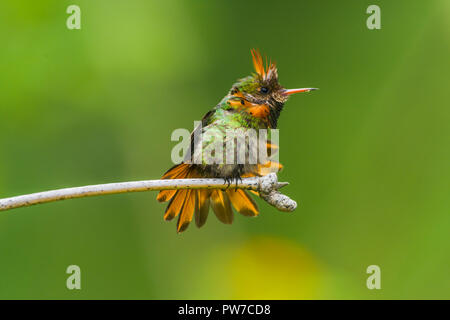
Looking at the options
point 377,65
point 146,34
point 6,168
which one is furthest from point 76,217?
point 377,65

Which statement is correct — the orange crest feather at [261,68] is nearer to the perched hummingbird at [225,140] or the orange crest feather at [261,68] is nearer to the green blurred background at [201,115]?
the perched hummingbird at [225,140]

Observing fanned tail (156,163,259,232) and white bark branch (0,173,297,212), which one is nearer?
white bark branch (0,173,297,212)

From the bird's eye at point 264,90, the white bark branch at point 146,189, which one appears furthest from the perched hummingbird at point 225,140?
the white bark branch at point 146,189

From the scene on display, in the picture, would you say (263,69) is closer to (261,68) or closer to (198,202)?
(261,68)

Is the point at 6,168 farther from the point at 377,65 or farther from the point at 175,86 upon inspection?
the point at 377,65

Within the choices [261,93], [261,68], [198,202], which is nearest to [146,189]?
[198,202]

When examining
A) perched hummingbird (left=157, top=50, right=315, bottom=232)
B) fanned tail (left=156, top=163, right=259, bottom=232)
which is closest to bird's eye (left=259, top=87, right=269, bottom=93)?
perched hummingbird (left=157, top=50, right=315, bottom=232)

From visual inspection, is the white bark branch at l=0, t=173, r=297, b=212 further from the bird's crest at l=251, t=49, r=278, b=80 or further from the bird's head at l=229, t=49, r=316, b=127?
the bird's crest at l=251, t=49, r=278, b=80
